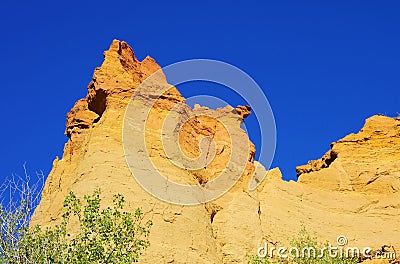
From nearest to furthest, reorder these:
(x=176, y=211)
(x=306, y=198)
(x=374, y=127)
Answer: (x=176, y=211)
(x=306, y=198)
(x=374, y=127)

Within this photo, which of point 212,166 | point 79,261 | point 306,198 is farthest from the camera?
point 306,198

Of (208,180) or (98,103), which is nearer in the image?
(98,103)

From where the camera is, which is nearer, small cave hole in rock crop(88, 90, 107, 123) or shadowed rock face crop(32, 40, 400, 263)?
shadowed rock face crop(32, 40, 400, 263)

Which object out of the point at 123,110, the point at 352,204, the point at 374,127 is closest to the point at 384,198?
the point at 352,204

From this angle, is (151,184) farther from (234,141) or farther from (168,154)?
(234,141)

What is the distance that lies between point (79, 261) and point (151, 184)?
17.5 metres

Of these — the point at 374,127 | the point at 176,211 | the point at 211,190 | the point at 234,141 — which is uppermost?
the point at 374,127

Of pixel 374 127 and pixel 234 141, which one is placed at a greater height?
pixel 374 127

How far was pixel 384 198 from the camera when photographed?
170 ft

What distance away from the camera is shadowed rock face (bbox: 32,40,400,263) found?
37.2 meters

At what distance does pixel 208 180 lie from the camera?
45.6 metres

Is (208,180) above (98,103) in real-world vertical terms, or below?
below

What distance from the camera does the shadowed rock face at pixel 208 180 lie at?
37.2 metres

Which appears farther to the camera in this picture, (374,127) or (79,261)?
(374,127)
